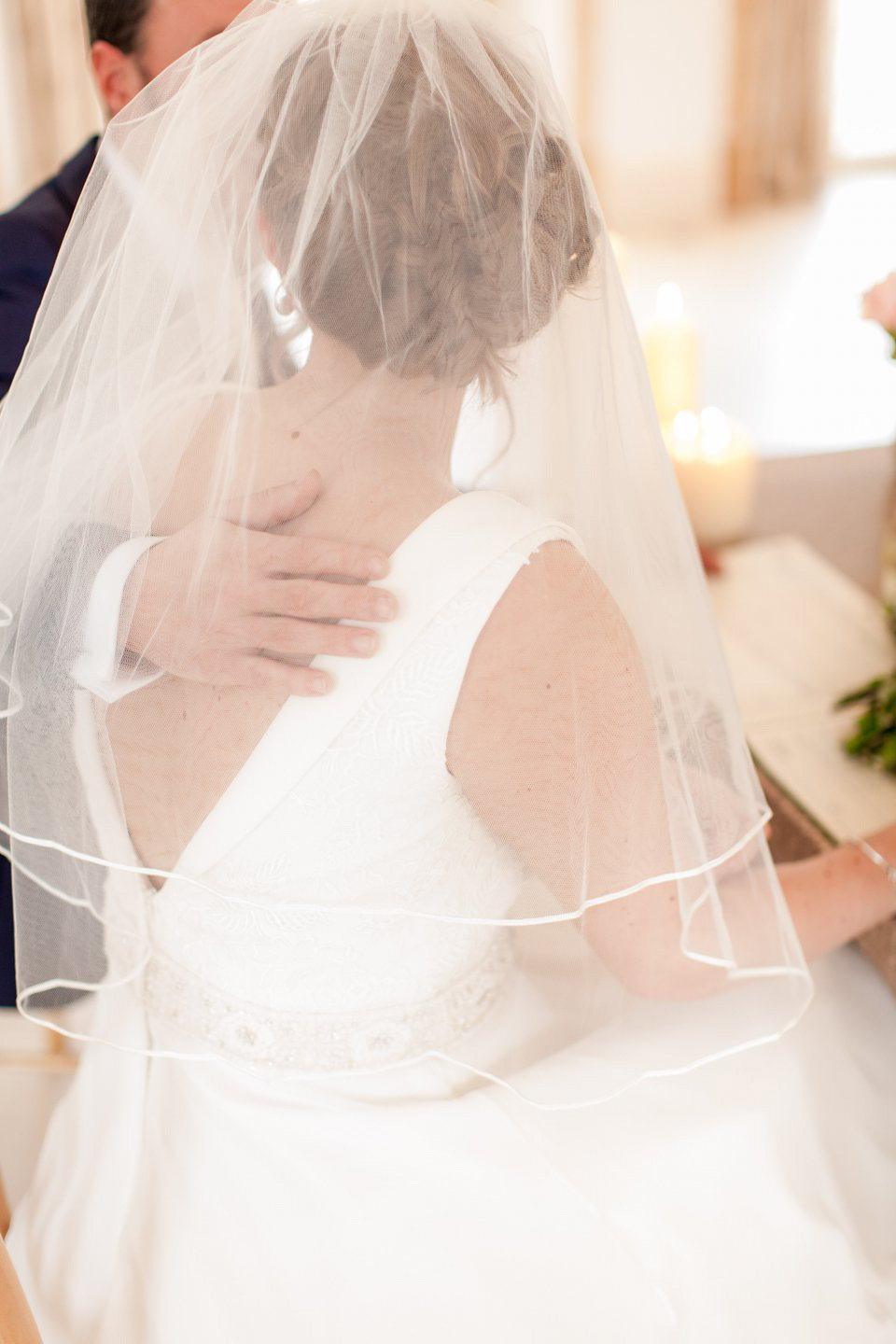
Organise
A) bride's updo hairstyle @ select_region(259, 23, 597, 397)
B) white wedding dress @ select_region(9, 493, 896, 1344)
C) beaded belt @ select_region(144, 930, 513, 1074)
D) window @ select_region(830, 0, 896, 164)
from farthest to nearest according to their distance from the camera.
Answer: window @ select_region(830, 0, 896, 164) < beaded belt @ select_region(144, 930, 513, 1074) < white wedding dress @ select_region(9, 493, 896, 1344) < bride's updo hairstyle @ select_region(259, 23, 597, 397)

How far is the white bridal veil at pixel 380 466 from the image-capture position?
2.70 feet

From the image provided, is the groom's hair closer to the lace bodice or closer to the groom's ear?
the groom's ear

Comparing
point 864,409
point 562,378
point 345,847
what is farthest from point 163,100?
point 864,409

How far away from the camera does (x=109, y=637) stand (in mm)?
906

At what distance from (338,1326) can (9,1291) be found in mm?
266

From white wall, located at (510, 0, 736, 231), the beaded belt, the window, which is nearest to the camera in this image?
the beaded belt

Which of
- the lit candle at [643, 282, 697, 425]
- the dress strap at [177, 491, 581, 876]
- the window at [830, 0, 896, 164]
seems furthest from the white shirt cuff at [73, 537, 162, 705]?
the window at [830, 0, 896, 164]

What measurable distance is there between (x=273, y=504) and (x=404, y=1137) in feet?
1.73

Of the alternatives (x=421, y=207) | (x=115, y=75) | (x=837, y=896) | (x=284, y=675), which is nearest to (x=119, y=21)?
(x=115, y=75)

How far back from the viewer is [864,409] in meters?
4.17

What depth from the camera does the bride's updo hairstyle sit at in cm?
80

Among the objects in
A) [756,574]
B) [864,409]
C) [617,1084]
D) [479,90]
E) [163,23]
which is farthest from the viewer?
[864,409]

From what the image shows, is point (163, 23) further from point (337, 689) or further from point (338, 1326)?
point (338, 1326)

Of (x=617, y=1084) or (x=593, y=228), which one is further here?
(x=617, y=1084)
